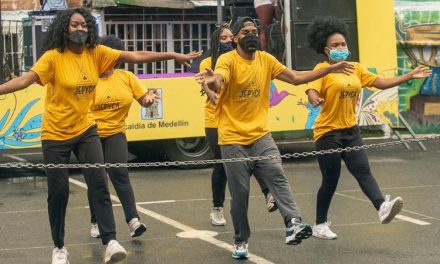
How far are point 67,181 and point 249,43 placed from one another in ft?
5.82

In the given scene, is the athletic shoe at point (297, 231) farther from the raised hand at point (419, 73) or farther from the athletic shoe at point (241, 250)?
the raised hand at point (419, 73)

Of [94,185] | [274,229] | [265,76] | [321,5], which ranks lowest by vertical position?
[274,229]

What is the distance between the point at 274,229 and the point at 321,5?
228 inches

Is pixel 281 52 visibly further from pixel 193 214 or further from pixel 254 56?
pixel 254 56

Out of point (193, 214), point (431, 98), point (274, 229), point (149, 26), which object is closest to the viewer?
point (274, 229)

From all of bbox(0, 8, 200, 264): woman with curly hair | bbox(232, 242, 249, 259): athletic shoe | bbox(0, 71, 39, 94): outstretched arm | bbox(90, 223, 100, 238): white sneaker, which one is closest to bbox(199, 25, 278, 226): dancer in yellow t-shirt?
bbox(90, 223, 100, 238): white sneaker

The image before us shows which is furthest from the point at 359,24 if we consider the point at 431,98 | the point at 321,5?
the point at 431,98

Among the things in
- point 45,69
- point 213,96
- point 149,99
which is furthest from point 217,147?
point 45,69

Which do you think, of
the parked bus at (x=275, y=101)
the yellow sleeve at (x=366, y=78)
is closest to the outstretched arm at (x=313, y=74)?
the yellow sleeve at (x=366, y=78)

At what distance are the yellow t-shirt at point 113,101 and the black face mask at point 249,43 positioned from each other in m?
1.27

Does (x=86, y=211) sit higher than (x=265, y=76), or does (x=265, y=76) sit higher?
(x=265, y=76)

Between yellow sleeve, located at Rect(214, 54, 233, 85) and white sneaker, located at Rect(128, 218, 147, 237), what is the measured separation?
5.46ft

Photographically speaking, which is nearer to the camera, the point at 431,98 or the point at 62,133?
the point at 62,133

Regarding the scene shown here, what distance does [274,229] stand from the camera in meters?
8.64
